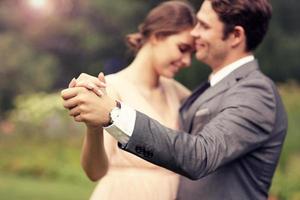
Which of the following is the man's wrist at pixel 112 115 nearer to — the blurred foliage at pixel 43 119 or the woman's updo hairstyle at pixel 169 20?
the woman's updo hairstyle at pixel 169 20

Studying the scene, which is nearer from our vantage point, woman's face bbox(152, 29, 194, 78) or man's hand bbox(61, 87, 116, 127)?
man's hand bbox(61, 87, 116, 127)

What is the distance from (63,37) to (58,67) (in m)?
0.48

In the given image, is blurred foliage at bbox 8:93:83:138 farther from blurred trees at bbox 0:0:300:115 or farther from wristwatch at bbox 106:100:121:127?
wristwatch at bbox 106:100:121:127

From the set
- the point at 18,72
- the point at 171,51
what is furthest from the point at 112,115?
the point at 18,72

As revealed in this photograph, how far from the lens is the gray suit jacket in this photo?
2.01 m

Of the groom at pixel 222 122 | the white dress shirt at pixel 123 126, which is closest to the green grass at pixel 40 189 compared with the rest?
the groom at pixel 222 122

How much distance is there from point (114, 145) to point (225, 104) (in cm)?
64

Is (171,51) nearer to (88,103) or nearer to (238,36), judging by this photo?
(238,36)

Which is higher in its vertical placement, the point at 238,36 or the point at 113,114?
the point at 113,114

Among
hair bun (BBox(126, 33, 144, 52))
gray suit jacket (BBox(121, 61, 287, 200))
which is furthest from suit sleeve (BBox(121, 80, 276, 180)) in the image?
hair bun (BBox(126, 33, 144, 52))

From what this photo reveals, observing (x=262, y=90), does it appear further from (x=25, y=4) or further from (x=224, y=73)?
(x=25, y=4)

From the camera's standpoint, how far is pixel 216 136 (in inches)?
84.9

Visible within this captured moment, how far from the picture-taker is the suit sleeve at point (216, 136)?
6.55ft

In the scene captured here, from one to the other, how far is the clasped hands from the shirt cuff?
3 cm
